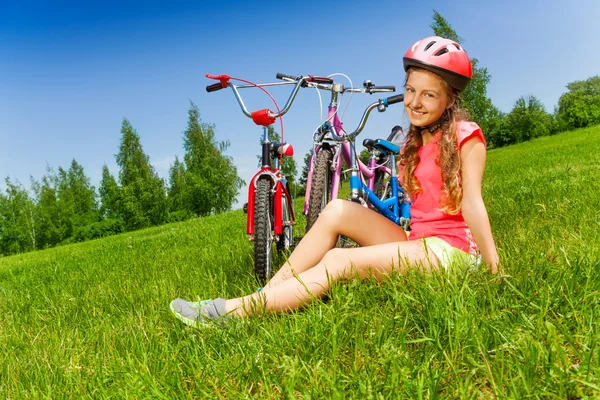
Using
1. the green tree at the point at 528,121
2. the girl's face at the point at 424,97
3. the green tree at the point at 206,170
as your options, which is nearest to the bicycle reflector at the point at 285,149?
the girl's face at the point at 424,97

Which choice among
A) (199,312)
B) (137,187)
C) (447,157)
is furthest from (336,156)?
(137,187)

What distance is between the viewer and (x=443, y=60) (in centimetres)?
280

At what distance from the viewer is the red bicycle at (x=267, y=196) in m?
3.48

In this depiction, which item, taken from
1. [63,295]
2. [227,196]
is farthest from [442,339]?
[227,196]

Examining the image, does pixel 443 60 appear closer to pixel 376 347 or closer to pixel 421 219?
pixel 421 219

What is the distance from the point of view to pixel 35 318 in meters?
3.76

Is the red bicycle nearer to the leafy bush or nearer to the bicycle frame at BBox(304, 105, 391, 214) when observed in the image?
the bicycle frame at BBox(304, 105, 391, 214)

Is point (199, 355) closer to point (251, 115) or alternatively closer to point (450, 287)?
point (450, 287)

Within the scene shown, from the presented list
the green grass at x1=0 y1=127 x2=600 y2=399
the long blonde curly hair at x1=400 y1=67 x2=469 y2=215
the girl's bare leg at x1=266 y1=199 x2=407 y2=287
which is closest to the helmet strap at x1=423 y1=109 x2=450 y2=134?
the long blonde curly hair at x1=400 y1=67 x2=469 y2=215

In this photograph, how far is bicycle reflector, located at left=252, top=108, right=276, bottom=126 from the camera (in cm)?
370

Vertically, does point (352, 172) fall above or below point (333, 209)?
above

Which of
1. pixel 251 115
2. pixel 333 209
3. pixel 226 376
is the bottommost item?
pixel 226 376

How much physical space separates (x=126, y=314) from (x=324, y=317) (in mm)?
1783

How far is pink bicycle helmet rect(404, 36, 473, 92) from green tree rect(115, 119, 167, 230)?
51532 millimetres
